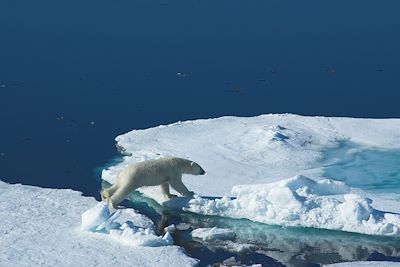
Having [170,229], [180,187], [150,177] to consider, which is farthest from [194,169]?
[170,229]

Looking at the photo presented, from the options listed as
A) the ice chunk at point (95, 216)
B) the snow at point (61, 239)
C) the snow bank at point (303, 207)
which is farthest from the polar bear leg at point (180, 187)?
the ice chunk at point (95, 216)

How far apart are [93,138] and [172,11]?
8.57 m

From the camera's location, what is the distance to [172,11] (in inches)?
726

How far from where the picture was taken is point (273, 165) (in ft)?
30.2

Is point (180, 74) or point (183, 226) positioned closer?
point (183, 226)

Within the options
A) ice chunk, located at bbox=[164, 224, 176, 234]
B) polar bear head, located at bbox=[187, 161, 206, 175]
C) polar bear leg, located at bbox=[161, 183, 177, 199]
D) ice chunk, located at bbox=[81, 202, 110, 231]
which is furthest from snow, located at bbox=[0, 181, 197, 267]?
polar bear head, located at bbox=[187, 161, 206, 175]

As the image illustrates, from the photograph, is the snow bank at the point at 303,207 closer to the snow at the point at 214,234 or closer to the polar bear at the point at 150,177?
the polar bear at the point at 150,177

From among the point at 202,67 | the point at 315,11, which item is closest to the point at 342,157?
the point at 202,67

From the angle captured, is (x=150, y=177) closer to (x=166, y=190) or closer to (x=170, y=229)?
(x=166, y=190)

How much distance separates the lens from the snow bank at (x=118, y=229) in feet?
22.8

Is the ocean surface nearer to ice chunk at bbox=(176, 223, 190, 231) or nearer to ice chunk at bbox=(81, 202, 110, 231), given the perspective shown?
ice chunk at bbox=(176, 223, 190, 231)

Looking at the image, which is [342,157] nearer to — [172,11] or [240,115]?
[240,115]

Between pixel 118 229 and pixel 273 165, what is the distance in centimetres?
260

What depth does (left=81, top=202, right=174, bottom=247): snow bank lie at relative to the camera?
6957 millimetres
